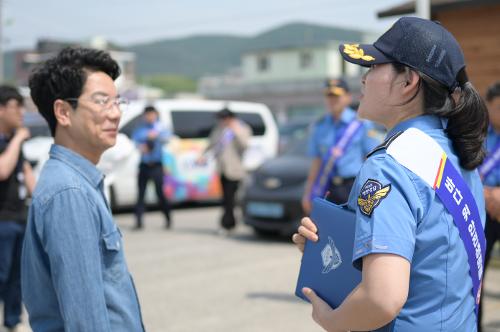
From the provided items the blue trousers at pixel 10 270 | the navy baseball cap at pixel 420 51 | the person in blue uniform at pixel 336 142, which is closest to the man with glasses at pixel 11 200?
the blue trousers at pixel 10 270

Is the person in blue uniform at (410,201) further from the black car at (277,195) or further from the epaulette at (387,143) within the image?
the black car at (277,195)

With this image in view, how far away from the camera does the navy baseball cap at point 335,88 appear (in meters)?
6.41

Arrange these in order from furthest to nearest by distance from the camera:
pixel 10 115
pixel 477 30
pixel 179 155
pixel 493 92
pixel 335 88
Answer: pixel 179 155 < pixel 477 30 < pixel 335 88 < pixel 10 115 < pixel 493 92

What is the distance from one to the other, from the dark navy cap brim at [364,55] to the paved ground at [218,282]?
3804 mm

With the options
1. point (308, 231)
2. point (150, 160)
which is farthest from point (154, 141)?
point (308, 231)

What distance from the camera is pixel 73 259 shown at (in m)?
1.99

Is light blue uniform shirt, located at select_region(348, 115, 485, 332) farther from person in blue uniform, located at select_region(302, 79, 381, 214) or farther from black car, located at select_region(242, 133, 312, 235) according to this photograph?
black car, located at select_region(242, 133, 312, 235)

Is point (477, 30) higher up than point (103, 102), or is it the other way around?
point (103, 102)

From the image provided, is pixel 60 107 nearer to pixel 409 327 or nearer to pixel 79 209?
pixel 79 209

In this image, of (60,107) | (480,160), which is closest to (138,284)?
(60,107)

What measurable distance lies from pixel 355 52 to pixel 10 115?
412 cm

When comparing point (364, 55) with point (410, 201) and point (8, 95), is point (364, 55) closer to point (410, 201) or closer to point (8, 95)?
point (410, 201)

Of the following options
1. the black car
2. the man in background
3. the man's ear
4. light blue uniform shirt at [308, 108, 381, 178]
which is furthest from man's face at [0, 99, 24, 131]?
the man in background

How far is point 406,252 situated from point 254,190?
8.17 metres
